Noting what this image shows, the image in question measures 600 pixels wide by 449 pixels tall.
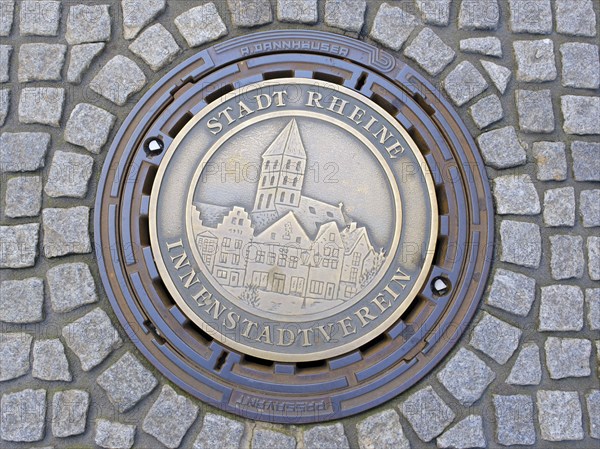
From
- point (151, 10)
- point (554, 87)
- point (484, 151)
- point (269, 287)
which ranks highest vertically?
point (151, 10)

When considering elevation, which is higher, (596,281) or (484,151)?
(484,151)

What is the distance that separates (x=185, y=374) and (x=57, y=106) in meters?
1.23

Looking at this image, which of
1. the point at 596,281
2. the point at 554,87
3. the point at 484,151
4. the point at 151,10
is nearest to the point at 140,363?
the point at 151,10

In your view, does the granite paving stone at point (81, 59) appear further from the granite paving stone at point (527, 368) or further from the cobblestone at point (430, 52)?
the granite paving stone at point (527, 368)

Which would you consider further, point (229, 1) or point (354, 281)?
point (229, 1)

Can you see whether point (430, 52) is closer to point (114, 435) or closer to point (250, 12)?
point (250, 12)

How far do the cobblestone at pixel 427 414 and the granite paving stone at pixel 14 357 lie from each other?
148cm

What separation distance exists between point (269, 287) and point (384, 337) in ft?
1.63

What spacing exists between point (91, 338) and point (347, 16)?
1.70 metres

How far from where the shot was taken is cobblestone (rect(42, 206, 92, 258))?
2.33 meters

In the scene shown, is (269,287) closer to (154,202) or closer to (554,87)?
(154,202)

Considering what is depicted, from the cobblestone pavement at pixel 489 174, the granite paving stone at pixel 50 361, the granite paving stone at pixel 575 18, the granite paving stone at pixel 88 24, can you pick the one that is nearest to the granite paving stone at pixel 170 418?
the cobblestone pavement at pixel 489 174

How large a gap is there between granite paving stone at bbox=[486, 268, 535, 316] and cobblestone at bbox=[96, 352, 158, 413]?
1.39 meters

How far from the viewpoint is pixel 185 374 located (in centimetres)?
226
